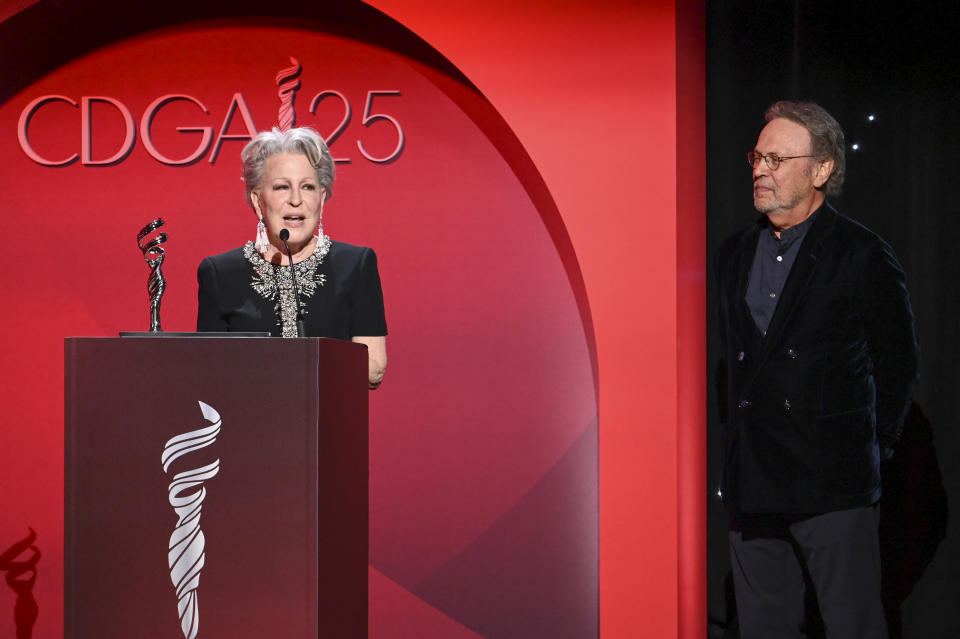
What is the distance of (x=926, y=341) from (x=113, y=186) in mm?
3311

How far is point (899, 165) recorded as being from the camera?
3051 mm

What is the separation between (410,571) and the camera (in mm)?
3326

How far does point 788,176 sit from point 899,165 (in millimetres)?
756

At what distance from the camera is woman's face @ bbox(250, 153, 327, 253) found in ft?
8.46

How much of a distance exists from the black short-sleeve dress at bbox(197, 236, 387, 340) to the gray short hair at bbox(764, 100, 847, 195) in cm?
144

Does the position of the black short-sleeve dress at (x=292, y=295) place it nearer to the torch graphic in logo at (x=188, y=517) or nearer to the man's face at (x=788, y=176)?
the torch graphic in logo at (x=188, y=517)

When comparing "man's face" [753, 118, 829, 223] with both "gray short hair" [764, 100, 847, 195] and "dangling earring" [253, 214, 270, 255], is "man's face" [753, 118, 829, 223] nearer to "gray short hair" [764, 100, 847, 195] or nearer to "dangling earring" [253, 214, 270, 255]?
"gray short hair" [764, 100, 847, 195]

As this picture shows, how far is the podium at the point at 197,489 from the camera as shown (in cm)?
169

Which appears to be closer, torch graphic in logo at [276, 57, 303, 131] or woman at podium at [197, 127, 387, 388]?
woman at podium at [197, 127, 387, 388]

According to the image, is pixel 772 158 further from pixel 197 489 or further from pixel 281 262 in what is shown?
pixel 197 489

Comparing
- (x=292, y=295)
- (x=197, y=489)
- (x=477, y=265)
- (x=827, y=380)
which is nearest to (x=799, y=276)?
(x=827, y=380)

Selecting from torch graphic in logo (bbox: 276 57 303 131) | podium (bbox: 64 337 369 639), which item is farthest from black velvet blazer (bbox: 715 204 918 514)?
torch graphic in logo (bbox: 276 57 303 131)

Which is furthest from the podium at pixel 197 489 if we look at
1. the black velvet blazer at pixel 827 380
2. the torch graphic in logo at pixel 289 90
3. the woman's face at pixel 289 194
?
the torch graphic in logo at pixel 289 90

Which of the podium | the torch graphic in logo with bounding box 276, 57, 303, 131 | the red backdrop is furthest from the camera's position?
the torch graphic in logo with bounding box 276, 57, 303, 131
